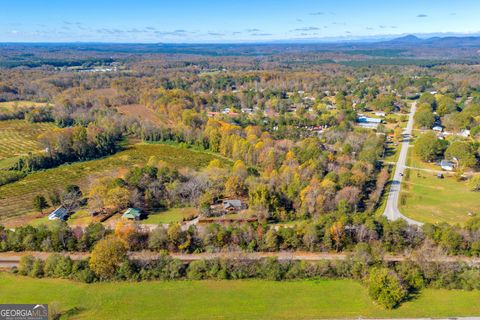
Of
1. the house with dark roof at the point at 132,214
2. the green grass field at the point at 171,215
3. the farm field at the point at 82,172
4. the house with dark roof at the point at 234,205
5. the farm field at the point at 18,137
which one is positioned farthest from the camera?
the farm field at the point at 18,137

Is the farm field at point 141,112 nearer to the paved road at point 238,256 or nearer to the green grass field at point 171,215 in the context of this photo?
the green grass field at point 171,215

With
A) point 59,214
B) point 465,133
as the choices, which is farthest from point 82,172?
point 465,133

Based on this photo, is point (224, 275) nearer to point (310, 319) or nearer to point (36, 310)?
point (310, 319)

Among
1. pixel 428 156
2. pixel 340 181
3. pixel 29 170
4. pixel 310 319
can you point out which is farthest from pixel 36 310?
pixel 428 156

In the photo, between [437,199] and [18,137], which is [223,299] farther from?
[18,137]

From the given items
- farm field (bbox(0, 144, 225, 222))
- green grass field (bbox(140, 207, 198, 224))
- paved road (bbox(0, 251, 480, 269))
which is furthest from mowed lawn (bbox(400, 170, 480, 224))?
farm field (bbox(0, 144, 225, 222))

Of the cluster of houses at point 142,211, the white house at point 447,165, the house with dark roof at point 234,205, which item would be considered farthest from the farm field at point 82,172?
the white house at point 447,165
